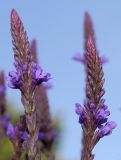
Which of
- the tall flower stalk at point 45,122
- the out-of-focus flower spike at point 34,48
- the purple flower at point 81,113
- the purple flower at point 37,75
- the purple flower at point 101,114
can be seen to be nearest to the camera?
the purple flower at point 101,114

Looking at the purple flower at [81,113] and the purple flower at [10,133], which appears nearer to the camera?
the purple flower at [81,113]

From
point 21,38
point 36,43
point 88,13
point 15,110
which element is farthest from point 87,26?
point 15,110

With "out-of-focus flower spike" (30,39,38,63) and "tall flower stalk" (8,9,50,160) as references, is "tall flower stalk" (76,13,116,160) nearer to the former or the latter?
"tall flower stalk" (8,9,50,160)

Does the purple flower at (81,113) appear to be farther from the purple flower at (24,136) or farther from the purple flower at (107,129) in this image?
the purple flower at (24,136)

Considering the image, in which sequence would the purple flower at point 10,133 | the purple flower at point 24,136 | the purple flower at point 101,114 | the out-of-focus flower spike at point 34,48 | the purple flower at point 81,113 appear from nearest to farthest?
the purple flower at point 101,114 → the purple flower at point 81,113 → the purple flower at point 24,136 → the purple flower at point 10,133 → the out-of-focus flower spike at point 34,48

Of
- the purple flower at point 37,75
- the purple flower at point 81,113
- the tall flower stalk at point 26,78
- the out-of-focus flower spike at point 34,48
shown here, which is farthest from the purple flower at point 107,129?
the out-of-focus flower spike at point 34,48

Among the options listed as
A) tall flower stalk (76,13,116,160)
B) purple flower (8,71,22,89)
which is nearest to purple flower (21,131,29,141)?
purple flower (8,71,22,89)

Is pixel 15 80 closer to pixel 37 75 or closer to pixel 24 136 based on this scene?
pixel 37 75

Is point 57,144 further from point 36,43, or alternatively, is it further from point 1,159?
point 36,43
